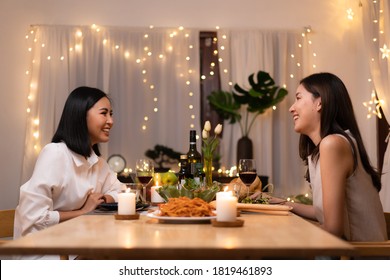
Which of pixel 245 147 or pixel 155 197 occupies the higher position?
pixel 245 147

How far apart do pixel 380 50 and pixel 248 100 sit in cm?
135

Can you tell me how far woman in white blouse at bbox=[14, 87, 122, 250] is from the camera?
7.29 feet

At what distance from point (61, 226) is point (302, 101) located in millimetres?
1163

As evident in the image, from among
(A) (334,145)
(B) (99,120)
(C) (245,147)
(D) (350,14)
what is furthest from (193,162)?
(D) (350,14)

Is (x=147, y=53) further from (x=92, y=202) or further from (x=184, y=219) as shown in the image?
(x=184, y=219)

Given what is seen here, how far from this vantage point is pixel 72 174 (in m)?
2.43

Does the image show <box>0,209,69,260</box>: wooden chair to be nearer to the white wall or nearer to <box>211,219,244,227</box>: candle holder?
<box>211,219,244,227</box>: candle holder

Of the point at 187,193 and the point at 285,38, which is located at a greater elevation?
the point at 285,38

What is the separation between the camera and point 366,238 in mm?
1969

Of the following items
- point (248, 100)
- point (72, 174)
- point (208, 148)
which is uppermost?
point (248, 100)

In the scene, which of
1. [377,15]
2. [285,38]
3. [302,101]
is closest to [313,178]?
[302,101]

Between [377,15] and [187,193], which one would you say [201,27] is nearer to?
[377,15]

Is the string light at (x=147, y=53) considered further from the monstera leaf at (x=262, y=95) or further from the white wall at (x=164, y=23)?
the monstera leaf at (x=262, y=95)

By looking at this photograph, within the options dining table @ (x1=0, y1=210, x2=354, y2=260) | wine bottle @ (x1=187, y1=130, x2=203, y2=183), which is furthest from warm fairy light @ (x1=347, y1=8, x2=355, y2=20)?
dining table @ (x1=0, y1=210, x2=354, y2=260)
